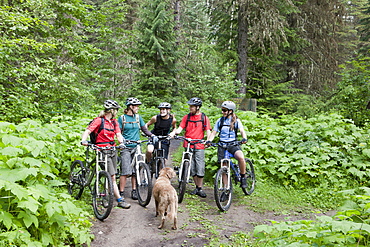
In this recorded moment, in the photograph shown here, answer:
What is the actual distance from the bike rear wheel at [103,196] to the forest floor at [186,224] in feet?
0.68

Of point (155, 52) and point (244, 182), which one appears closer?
point (244, 182)

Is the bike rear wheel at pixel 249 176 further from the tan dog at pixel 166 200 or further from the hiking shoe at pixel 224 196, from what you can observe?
the tan dog at pixel 166 200

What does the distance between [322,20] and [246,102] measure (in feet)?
29.9

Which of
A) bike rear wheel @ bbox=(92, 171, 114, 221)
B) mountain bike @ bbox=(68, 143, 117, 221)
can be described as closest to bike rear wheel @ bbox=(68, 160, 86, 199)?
mountain bike @ bbox=(68, 143, 117, 221)

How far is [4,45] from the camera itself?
7.61 m

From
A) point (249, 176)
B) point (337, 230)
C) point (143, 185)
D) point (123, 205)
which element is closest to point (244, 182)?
point (249, 176)

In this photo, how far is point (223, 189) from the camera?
6.33m

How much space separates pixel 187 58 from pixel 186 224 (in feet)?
53.3

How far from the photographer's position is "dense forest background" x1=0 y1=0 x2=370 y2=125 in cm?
988

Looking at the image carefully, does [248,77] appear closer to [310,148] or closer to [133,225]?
[310,148]

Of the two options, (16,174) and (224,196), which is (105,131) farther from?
(224,196)

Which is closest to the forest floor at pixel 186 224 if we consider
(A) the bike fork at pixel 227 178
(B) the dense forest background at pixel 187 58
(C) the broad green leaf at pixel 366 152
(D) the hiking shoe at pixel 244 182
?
(D) the hiking shoe at pixel 244 182

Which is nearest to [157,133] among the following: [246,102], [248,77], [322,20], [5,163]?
[5,163]

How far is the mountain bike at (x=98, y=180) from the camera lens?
5.31 metres
